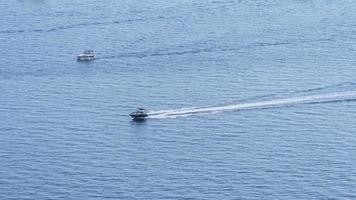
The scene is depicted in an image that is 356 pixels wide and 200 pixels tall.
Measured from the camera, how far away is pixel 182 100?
143250mm

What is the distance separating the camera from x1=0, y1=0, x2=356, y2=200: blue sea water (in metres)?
120

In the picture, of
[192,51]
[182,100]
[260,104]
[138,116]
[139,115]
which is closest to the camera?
[139,115]

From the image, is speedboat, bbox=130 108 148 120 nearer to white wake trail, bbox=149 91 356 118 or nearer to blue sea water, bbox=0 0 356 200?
blue sea water, bbox=0 0 356 200

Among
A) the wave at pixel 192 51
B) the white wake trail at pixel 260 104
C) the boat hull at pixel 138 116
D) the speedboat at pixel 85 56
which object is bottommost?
the boat hull at pixel 138 116

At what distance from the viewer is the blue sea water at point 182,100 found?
394 feet

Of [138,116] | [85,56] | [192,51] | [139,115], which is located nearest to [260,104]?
[139,115]

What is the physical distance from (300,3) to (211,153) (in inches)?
2799

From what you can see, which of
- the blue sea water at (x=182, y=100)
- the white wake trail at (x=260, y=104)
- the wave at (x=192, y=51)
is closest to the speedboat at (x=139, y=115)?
the blue sea water at (x=182, y=100)

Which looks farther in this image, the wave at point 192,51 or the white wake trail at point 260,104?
the wave at point 192,51

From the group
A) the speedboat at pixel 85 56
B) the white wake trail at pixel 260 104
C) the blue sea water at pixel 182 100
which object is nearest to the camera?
the blue sea water at pixel 182 100

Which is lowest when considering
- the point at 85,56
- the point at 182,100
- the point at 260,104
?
the point at 260,104

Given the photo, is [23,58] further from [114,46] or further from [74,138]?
[74,138]

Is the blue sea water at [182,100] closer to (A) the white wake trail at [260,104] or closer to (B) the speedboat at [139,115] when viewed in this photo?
(A) the white wake trail at [260,104]

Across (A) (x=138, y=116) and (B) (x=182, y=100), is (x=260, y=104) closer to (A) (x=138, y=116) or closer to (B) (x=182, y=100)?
(B) (x=182, y=100)
